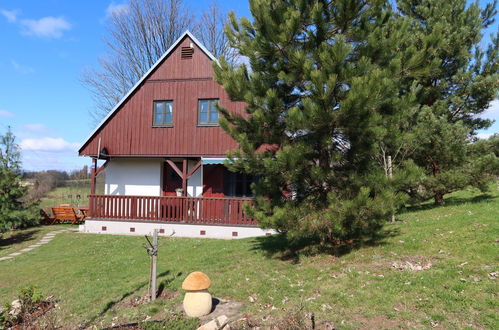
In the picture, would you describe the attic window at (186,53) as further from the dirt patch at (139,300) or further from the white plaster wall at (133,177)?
the dirt patch at (139,300)

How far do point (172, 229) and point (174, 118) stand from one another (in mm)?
4298

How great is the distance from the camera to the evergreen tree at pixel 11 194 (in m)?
13.5

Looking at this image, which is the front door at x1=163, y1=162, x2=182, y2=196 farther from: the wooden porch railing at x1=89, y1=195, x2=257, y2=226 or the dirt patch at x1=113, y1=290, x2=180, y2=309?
the dirt patch at x1=113, y1=290, x2=180, y2=309

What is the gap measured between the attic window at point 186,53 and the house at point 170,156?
0.13 ft

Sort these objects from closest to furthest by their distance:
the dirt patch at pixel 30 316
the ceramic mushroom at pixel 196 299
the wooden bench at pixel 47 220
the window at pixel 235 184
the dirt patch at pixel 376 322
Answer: the dirt patch at pixel 376 322
the ceramic mushroom at pixel 196 299
the dirt patch at pixel 30 316
the window at pixel 235 184
the wooden bench at pixel 47 220

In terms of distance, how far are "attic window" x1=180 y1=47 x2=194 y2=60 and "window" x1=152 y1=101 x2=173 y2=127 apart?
1.90m

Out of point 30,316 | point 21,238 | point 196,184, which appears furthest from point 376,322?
point 21,238

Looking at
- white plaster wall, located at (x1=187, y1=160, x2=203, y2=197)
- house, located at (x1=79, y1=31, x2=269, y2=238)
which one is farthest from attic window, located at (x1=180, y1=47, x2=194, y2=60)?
white plaster wall, located at (x1=187, y1=160, x2=203, y2=197)

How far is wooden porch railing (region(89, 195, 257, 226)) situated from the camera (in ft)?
40.5

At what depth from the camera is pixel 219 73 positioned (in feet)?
23.3

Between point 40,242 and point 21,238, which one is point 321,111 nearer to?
point 40,242

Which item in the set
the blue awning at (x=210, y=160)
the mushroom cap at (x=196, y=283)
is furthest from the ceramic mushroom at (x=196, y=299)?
the blue awning at (x=210, y=160)

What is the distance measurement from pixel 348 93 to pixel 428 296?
10.8 ft

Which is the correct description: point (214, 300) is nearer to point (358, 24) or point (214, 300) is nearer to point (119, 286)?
point (119, 286)
